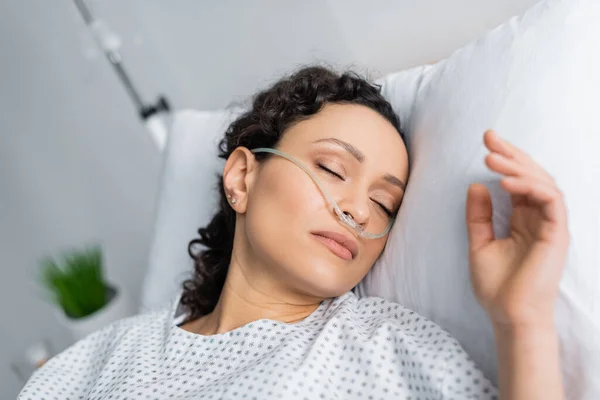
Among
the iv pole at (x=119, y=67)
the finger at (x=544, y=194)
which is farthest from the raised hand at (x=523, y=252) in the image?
the iv pole at (x=119, y=67)

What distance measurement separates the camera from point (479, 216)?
0.78m

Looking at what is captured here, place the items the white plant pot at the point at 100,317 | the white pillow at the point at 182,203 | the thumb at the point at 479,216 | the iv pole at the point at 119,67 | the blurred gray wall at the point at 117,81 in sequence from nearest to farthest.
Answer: the thumb at the point at 479,216
the blurred gray wall at the point at 117,81
the white pillow at the point at 182,203
the iv pole at the point at 119,67
the white plant pot at the point at 100,317

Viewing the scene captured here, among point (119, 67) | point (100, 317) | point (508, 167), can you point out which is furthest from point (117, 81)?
point (508, 167)

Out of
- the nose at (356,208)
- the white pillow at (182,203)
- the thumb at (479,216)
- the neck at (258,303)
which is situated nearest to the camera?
the thumb at (479,216)

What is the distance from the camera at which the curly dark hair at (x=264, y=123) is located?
112 cm

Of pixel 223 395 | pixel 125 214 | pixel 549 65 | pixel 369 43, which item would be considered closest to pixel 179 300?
pixel 223 395

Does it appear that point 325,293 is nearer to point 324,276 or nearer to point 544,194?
point 324,276

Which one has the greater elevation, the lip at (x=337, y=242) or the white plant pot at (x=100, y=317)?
the lip at (x=337, y=242)

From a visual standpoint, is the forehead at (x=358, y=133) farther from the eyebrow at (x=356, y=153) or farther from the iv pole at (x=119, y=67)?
the iv pole at (x=119, y=67)

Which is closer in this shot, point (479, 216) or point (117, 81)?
point (479, 216)

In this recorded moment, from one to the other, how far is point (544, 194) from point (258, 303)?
624 mm

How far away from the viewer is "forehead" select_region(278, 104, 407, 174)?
0.99 meters

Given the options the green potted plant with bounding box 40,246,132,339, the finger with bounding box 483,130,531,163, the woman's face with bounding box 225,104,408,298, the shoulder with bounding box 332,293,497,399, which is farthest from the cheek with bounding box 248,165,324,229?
the green potted plant with bounding box 40,246,132,339

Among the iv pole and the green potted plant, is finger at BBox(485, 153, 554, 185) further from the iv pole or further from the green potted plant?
the green potted plant
